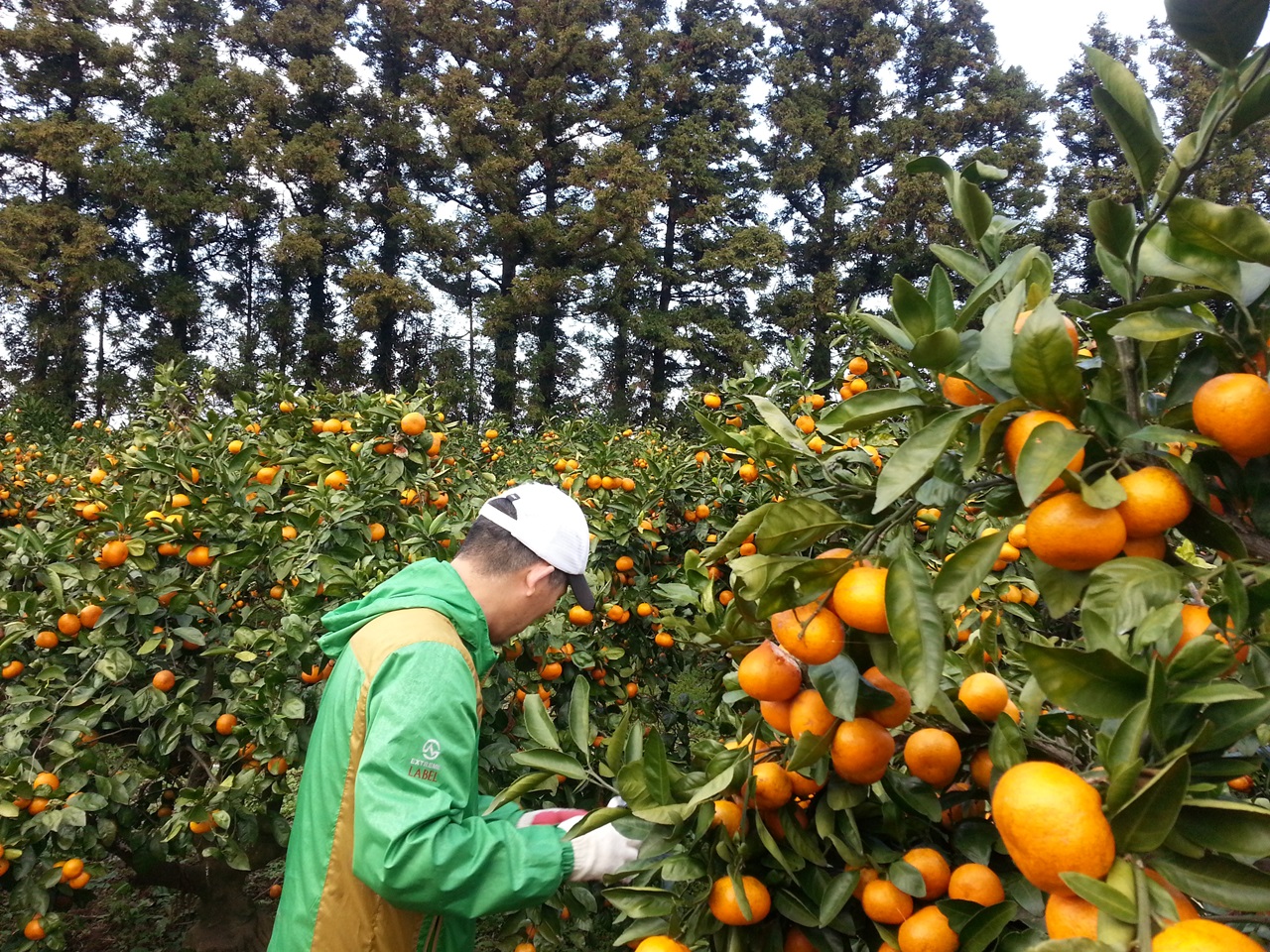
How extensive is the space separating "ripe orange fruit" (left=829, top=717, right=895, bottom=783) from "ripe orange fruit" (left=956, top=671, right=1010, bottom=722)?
0.12 m

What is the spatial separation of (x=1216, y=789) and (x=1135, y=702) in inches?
2.8

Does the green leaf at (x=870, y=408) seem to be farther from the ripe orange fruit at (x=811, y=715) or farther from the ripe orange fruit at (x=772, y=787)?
the ripe orange fruit at (x=772, y=787)

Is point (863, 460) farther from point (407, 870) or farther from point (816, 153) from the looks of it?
point (816, 153)

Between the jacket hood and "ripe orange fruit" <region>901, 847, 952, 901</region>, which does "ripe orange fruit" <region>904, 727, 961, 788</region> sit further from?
the jacket hood

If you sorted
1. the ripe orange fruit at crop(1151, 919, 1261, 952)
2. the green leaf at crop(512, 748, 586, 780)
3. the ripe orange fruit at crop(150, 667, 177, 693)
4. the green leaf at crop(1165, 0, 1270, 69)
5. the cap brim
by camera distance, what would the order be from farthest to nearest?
the ripe orange fruit at crop(150, 667, 177, 693) < the cap brim < the green leaf at crop(512, 748, 586, 780) < the green leaf at crop(1165, 0, 1270, 69) < the ripe orange fruit at crop(1151, 919, 1261, 952)

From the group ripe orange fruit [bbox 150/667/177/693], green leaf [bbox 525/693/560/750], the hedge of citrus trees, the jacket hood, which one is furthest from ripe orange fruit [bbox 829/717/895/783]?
ripe orange fruit [bbox 150/667/177/693]

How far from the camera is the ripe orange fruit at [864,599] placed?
59 cm

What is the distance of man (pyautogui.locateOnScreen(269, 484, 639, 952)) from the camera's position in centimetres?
103

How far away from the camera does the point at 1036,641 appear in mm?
656

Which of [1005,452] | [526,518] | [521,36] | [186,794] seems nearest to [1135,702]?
[1005,452]

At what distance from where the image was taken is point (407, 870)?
1003 mm

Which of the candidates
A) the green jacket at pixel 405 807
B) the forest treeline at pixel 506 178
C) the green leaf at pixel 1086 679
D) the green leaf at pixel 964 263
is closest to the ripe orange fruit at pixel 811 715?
the green leaf at pixel 1086 679

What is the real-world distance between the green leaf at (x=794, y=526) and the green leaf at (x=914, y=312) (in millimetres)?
170

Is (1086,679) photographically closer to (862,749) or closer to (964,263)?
(862,749)
